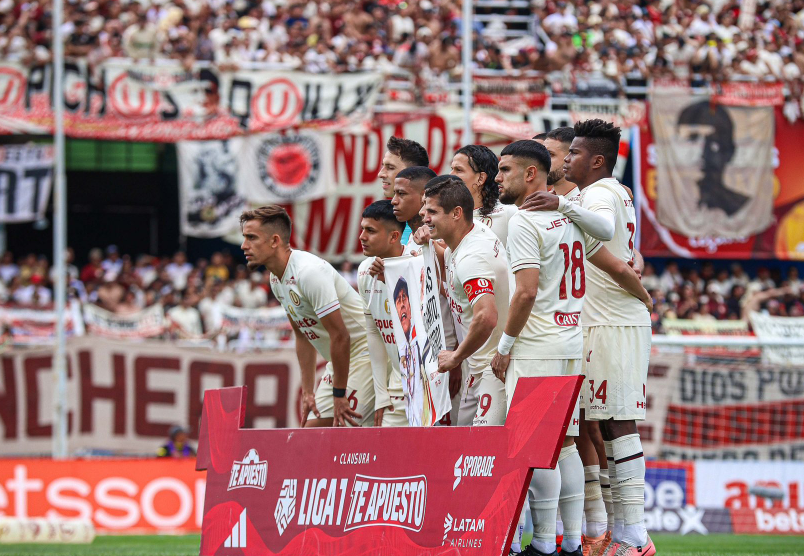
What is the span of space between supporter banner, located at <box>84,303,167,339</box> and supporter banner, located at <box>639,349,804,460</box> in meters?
7.80

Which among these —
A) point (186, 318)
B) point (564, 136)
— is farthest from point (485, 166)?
point (186, 318)

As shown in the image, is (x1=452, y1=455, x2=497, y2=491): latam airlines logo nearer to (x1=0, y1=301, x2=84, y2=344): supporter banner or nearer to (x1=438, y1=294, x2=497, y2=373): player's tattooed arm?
(x1=438, y1=294, x2=497, y2=373): player's tattooed arm

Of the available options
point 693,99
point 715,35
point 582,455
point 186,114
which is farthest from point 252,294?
point 582,455

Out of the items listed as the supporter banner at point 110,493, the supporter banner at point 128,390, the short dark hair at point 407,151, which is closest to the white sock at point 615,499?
the short dark hair at point 407,151

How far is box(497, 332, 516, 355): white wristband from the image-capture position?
6566 mm

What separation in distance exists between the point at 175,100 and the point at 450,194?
47.1 ft

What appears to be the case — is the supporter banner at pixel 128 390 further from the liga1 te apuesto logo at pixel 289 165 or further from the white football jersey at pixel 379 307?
the white football jersey at pixel 379 307

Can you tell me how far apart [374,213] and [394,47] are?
15449 mm

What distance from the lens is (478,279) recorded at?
6.74m

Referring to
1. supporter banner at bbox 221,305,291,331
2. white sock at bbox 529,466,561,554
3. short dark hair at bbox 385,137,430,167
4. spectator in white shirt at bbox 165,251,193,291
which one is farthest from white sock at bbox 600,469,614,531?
spectator in white shirt at bbox 165,251,193,291

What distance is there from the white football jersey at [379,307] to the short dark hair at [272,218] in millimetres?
647

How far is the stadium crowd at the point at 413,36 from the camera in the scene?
21.5 metres

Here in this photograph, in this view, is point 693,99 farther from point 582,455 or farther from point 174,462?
point 582,455

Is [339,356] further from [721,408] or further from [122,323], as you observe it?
[122,323]
